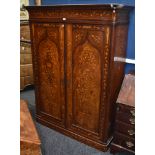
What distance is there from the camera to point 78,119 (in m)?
2.20

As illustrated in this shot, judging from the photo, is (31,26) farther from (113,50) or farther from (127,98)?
(127,98)

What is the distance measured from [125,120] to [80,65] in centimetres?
67

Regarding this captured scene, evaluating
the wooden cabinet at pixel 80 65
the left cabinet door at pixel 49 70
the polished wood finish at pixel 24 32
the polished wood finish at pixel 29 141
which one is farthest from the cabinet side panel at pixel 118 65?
the polished wood finish at pixel 24 32

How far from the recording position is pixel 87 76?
1.97 meters

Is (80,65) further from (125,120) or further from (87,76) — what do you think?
(125,120)

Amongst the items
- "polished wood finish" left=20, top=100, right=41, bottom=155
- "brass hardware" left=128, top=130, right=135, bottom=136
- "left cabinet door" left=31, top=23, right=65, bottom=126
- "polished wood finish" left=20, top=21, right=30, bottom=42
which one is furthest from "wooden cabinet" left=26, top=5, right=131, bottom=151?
"polished wood finish" left=20, top=21, right=30, bottom=42

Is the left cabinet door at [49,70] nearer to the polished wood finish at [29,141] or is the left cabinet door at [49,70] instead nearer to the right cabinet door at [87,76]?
the right cabinet door at [87,76]

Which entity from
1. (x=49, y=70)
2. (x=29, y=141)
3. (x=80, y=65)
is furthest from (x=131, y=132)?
(x=49, y=70)

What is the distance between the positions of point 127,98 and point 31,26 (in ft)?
4.30

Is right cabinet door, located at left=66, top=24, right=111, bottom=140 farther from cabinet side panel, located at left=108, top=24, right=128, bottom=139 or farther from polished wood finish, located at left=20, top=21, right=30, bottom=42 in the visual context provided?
polished wood finish, located at left=20, top=21, right=30, bottom=42

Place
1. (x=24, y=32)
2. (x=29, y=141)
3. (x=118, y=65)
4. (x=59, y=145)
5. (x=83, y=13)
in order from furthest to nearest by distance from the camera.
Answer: (x=24, y=32) → (x=59, y=145) → (x=118, y=65) → (x=83, y=13) → (x=29, y=141)

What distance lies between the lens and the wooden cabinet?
1.77m

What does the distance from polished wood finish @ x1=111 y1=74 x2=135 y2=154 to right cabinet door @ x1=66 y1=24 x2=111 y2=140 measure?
0.53 ft
